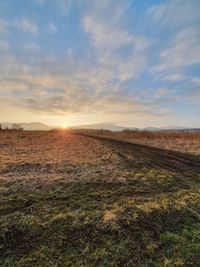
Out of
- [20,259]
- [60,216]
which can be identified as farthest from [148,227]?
[20,259]

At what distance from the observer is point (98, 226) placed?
462cm

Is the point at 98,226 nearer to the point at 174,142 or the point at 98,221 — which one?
the point at 98,221

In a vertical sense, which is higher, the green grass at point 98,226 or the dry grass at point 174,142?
the dry grass at point 174,142

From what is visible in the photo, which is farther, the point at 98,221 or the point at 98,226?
the point at 98,221

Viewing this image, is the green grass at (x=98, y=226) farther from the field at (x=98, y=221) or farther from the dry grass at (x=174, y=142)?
the dry grass at (x=174, y=142)

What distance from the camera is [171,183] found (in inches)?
318

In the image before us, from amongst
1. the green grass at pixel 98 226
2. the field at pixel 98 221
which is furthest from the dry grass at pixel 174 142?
the green grass at pixel 98 226

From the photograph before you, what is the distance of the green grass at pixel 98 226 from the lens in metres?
3.64

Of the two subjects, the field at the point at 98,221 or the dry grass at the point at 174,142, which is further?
the dry grass at the point at 174,142

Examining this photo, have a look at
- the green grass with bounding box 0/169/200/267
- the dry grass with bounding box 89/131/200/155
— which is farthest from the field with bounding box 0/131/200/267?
the dry grass with bounding box 89/131/200/155

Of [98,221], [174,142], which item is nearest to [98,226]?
[98,221]

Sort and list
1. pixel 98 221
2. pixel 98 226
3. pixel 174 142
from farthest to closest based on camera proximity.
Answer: pixel 174 142
pixel 98 221
pixel 98 226

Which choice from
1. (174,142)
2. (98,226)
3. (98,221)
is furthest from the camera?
(174,142)

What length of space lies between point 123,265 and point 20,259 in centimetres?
182
